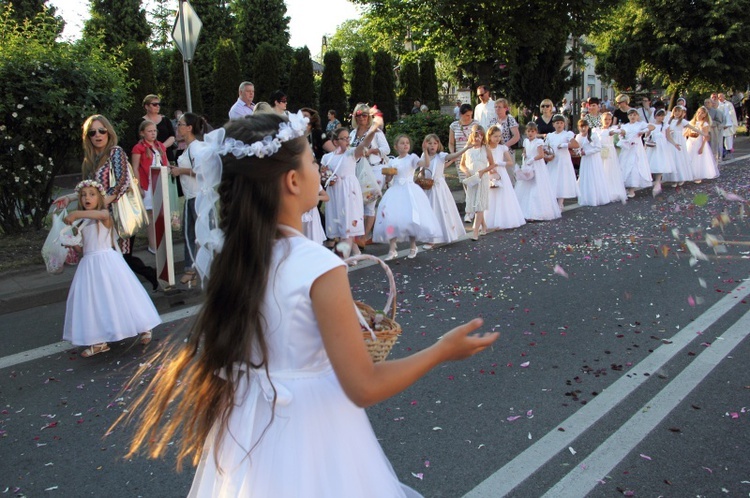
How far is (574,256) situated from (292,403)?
748 cm

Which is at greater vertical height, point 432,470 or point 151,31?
point 151,31

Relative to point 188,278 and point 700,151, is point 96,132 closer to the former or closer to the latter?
point 188,278

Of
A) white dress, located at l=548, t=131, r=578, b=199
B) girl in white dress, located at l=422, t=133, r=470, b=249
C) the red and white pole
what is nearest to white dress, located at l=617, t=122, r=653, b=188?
white dress, located at l=548, t=131, r=578, b=199

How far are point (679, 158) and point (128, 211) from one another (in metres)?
12.9

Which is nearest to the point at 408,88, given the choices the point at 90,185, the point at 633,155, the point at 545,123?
the point at 633,155

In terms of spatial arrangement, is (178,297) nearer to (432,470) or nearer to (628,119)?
(432,470)

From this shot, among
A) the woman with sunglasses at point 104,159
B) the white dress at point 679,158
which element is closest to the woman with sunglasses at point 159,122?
the woman with sunglasses at point 104,159

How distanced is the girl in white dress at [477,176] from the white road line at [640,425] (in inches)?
207

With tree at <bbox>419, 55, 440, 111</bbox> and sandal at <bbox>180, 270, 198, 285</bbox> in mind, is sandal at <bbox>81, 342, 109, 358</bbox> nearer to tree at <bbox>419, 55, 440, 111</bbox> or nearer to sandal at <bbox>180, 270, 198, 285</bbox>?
sandal at <bbox>180, 270, 198, 285</bbox>

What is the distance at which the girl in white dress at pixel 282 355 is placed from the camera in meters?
1.83

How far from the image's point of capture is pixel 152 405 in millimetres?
2301

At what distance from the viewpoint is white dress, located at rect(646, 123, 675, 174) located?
15.4 metres

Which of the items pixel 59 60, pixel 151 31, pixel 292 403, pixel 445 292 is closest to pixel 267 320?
pixel 292 403

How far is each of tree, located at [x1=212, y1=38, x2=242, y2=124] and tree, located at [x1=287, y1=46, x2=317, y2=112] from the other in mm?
2390
